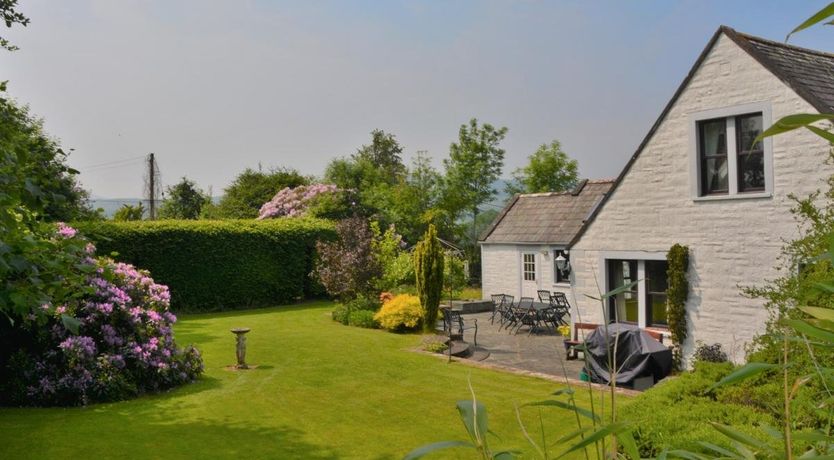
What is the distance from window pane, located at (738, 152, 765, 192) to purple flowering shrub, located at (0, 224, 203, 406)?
11054 millimetres

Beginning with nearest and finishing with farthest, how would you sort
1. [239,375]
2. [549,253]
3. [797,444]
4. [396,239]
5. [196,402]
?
[797,444] → [196,402] → [239,375] → [549,253] → [396,239]

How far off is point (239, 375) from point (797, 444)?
10201 millimetres

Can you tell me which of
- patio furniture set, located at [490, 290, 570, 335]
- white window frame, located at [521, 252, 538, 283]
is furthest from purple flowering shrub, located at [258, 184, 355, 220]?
patio furniture set, located at [490, 290, 570, 335]

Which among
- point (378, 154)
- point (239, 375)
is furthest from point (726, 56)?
point (378, 154)

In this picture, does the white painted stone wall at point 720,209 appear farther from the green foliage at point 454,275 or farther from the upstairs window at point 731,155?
the green foliage at point 454,275

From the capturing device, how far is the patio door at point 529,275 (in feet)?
78.3

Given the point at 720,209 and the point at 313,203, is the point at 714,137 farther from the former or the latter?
the point at 313,203

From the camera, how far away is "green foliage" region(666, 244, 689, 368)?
12770mm

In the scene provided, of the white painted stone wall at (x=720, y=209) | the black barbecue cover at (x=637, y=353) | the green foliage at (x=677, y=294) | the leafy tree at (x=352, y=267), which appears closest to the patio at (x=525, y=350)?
the black barbecue cover at (x=637, y=353)

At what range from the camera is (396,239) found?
1033 inches

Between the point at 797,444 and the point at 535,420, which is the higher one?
the point at 797,444

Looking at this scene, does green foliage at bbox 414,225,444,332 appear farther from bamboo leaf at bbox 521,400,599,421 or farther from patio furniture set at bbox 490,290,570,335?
bamboo leaf at bbox 521,400,599,421

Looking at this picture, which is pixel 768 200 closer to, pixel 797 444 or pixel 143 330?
pixel 797 444

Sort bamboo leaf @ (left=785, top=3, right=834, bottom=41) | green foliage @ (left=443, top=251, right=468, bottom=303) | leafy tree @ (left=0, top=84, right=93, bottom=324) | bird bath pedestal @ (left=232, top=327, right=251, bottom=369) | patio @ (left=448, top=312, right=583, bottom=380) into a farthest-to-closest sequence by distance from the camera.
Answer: green foliage @ (left=443, top=251, right=468, bottom=303), patio @ (left=448, top=312, right=583, bottom=380), bird bath pedestal @ (left=232, top=327, right=251, bottom=369), leafy tree @ (left=0, top=84, right=93, bottom=324), bamboo leaf @ (left=785, top=3, right=834, bottom=41)
